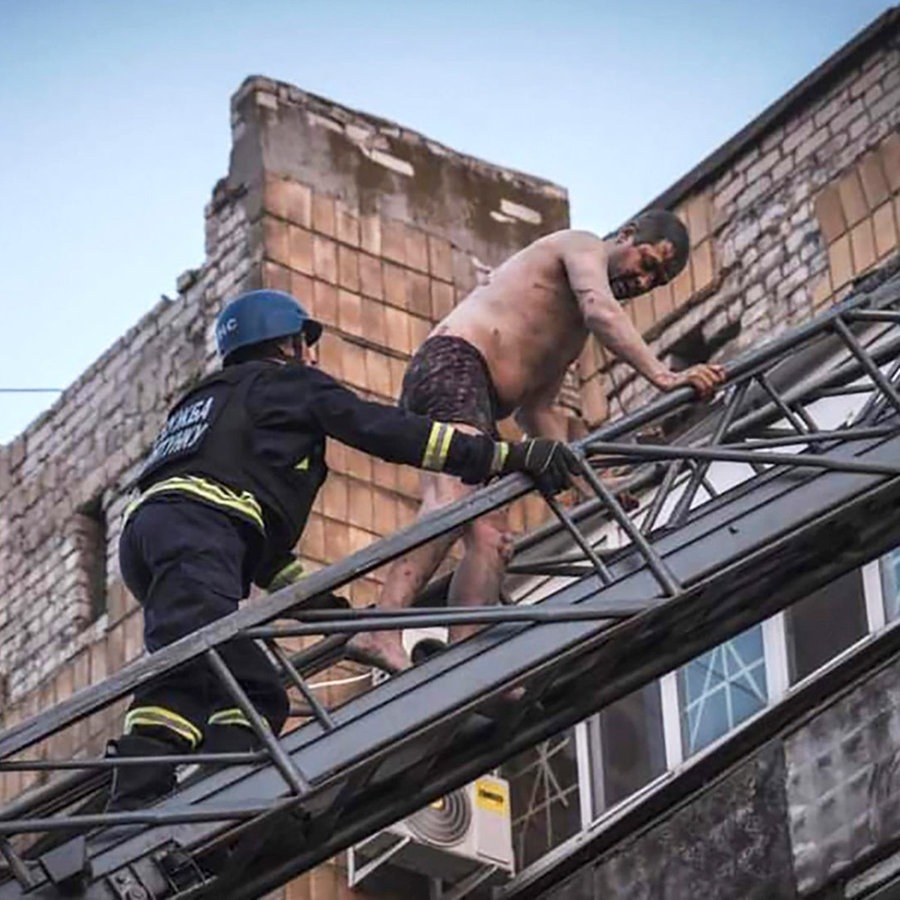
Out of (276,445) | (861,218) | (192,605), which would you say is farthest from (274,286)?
(192,605)

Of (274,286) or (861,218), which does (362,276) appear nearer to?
(274,286)

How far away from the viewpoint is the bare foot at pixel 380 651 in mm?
9102

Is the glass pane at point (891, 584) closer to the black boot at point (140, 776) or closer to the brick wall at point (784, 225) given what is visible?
the brick wall at point (784, 225)

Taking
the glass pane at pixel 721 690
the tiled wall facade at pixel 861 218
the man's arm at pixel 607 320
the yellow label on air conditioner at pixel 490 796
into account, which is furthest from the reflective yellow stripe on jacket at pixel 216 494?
the tiled wall facade at pixel 861 218

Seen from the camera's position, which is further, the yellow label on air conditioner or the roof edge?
the roof edge

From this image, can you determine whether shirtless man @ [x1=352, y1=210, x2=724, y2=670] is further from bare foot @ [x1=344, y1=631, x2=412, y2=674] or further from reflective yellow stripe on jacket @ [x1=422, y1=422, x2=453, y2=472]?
reflective yellow stripe on jacket @ [x1=422, y1=422, x2=453, y2=472]

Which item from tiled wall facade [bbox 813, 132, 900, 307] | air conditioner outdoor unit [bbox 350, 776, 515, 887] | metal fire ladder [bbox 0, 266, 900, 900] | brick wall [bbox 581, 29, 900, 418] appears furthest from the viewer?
brick wall [bbox 581, 29, 900, 418]

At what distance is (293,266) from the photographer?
1437 cm

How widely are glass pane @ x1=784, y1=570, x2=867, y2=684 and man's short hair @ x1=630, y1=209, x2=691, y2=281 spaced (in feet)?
6.94

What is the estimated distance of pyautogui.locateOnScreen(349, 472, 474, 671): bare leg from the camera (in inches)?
360

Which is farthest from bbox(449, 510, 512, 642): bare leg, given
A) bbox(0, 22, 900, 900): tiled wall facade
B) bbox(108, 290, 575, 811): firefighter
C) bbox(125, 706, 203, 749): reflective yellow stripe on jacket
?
bbox(0, 22, 900, 900): tiled wall facade

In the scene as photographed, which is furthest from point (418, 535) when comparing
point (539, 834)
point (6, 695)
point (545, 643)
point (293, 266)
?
point (6, 695)

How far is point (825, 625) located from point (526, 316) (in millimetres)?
2452

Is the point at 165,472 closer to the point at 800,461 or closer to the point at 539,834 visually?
the point at 800,461
